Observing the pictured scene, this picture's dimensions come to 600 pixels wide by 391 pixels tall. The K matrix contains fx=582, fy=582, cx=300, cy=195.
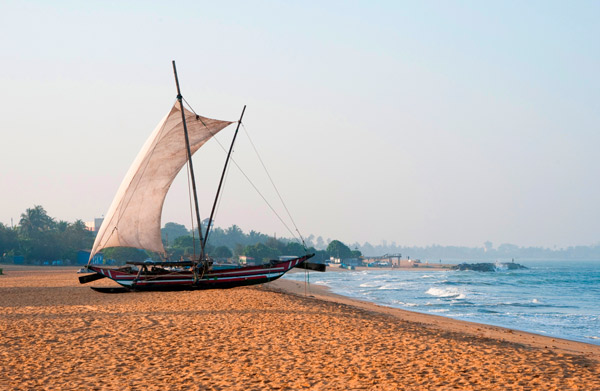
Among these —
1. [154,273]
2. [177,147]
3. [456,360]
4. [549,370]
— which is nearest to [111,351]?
[456,360]

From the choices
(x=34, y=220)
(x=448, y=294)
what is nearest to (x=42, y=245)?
(x=34, y=220)

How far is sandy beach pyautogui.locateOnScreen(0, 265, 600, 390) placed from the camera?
10.1 m

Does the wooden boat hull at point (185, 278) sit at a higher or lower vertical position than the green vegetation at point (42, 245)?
lower

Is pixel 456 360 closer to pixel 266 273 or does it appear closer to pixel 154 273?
pixel 266 273

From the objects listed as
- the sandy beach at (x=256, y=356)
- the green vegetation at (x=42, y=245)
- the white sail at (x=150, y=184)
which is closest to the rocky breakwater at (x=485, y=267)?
the green vegetation at (x=42, y=245)

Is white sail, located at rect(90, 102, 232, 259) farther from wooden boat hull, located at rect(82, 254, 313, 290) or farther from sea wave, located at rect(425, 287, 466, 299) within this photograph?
sea wave, located at rect(425, 287, 466, 299)

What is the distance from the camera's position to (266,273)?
30391 millimetres

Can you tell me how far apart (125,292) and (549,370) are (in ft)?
76.8

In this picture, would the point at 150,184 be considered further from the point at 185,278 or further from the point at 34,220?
the point at 34,220

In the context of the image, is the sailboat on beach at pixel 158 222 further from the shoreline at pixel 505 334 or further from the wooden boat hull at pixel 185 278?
the shoreline at pixel 505 334

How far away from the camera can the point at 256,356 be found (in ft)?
41.0

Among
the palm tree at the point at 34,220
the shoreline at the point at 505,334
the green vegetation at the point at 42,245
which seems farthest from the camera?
the palm tree at the point at 34,220

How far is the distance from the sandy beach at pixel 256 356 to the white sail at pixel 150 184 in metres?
10.6

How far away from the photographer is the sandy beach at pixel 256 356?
1014 centimetres
